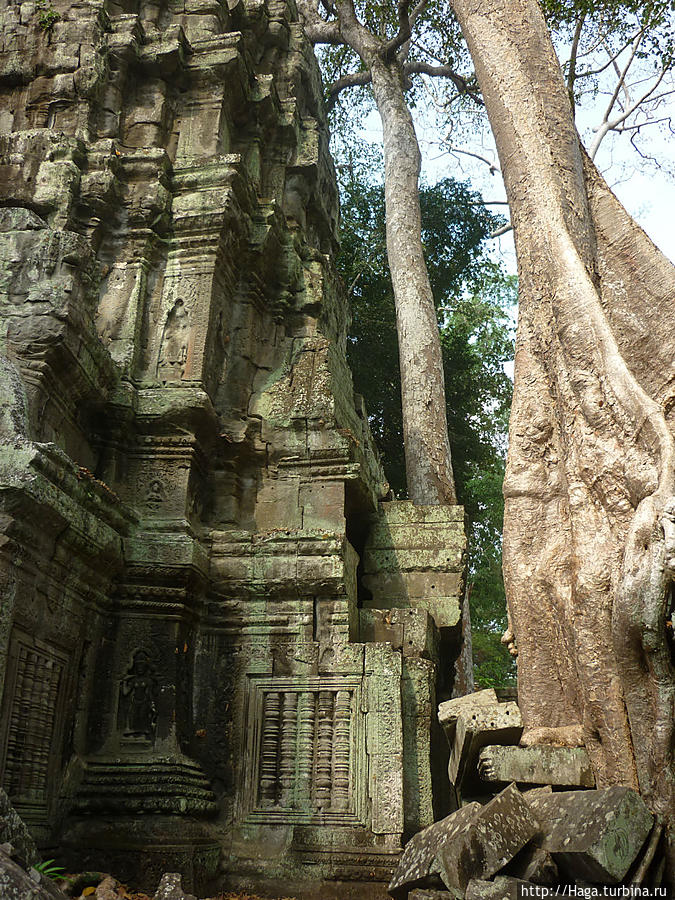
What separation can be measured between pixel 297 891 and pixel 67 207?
16.5 ft

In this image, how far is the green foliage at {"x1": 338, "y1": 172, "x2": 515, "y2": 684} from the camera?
13.7 meters

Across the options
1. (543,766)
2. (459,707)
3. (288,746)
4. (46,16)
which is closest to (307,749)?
(288,746)

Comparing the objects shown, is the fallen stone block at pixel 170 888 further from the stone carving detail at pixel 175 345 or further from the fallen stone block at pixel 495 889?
the stone carving detail at pixel 175 345

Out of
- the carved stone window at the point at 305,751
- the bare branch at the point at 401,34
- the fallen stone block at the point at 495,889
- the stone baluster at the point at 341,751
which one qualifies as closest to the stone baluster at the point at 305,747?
the carved stone window at the point at 305,751

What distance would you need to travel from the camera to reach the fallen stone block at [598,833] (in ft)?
8.97

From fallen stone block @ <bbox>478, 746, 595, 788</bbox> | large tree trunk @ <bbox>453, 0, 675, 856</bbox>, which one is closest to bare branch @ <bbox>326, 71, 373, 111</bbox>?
large tree trunk @ <bbox>453, 0, 675, 856</bbox>

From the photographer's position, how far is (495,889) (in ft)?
9.09

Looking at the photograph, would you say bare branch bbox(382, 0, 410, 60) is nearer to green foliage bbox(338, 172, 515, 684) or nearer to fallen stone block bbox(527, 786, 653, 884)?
green foliage bbox(338, 172, 515, 684)

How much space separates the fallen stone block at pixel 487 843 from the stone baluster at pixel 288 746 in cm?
220

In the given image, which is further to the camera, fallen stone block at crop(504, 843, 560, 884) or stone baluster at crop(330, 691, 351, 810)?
stone baluster at crop(330, 691, 351, 810)

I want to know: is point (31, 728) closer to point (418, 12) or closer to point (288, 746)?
point (288, 746)

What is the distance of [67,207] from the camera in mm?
6395

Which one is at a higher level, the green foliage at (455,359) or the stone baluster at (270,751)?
the green foliage at (455,359)

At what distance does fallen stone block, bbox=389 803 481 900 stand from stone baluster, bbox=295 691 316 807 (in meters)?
1.75
